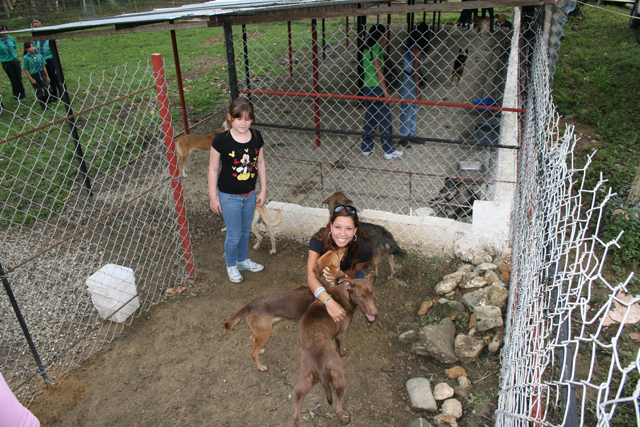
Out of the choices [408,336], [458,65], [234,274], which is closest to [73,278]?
[234,274]

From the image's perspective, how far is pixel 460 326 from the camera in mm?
3969

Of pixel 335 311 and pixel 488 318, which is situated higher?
pixel 335 311

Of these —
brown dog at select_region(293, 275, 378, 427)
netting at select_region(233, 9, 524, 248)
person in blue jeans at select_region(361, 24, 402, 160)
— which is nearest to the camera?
brown dog at select_region(293, 275, 378, 427)

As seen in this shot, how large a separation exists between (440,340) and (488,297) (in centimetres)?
68

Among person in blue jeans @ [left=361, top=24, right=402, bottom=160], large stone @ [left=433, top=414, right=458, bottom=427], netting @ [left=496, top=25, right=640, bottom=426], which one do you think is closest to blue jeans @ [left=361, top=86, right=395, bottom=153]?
person in blue jeans @ [left=361, top=24, right=402, bottom=160]

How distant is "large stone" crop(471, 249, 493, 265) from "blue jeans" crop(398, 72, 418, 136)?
11.9 feet

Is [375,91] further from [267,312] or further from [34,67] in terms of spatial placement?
[34,67]

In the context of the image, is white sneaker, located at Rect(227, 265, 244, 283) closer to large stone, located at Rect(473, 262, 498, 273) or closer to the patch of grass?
large stone, located at Rect(473, 262, 498, 273)

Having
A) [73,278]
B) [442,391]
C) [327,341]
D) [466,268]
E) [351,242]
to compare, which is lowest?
[73,278]

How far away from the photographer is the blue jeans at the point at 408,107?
302 inches

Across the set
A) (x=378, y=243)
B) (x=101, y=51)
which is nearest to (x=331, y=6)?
(x=378, y=243)

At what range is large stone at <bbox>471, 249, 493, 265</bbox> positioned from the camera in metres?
4.66

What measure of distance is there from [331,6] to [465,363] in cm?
340

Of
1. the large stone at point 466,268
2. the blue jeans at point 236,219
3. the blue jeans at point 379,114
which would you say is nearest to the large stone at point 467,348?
the large stone at point 466,268
